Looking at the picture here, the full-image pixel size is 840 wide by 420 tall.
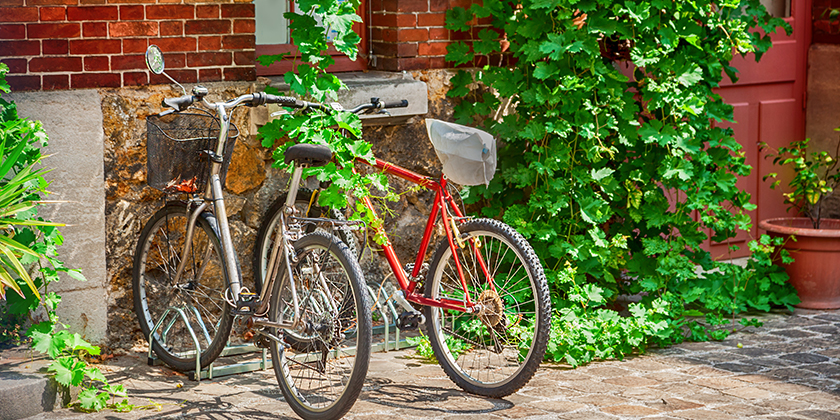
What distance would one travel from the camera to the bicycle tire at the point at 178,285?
476cm

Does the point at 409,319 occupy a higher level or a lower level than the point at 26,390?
higher

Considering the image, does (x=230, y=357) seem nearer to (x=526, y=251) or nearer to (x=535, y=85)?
(x=526, y=251)

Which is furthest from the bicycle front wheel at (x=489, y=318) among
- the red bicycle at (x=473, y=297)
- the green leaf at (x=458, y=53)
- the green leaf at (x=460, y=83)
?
the green leaf at (x=458, y=53)

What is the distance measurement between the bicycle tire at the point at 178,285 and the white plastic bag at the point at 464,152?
112 centimetres

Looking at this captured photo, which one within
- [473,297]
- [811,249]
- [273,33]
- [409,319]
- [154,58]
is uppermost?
[273,33]

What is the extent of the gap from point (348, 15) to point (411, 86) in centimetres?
Answer: 85

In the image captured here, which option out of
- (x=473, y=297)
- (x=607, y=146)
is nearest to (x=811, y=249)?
(x=607, y=146)

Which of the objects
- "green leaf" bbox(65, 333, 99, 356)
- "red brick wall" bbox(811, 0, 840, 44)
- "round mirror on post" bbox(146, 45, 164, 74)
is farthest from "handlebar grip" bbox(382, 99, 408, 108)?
"red brick wall" bbox(811, 0, 840, 44)

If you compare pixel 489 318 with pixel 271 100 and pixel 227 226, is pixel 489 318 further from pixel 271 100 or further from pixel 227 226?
pixel 271 100

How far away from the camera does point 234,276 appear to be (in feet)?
14.9

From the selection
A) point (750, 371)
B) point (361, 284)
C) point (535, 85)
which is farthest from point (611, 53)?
point (361, 284)

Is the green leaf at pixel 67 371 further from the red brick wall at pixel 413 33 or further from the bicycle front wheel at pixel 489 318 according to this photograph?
the red brick wall at pixel 413 33

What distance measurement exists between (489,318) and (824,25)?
402cm

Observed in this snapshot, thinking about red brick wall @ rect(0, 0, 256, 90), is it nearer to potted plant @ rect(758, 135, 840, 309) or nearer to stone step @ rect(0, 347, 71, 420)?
Result: stone step @ rect(0, 347, 71, 420)
